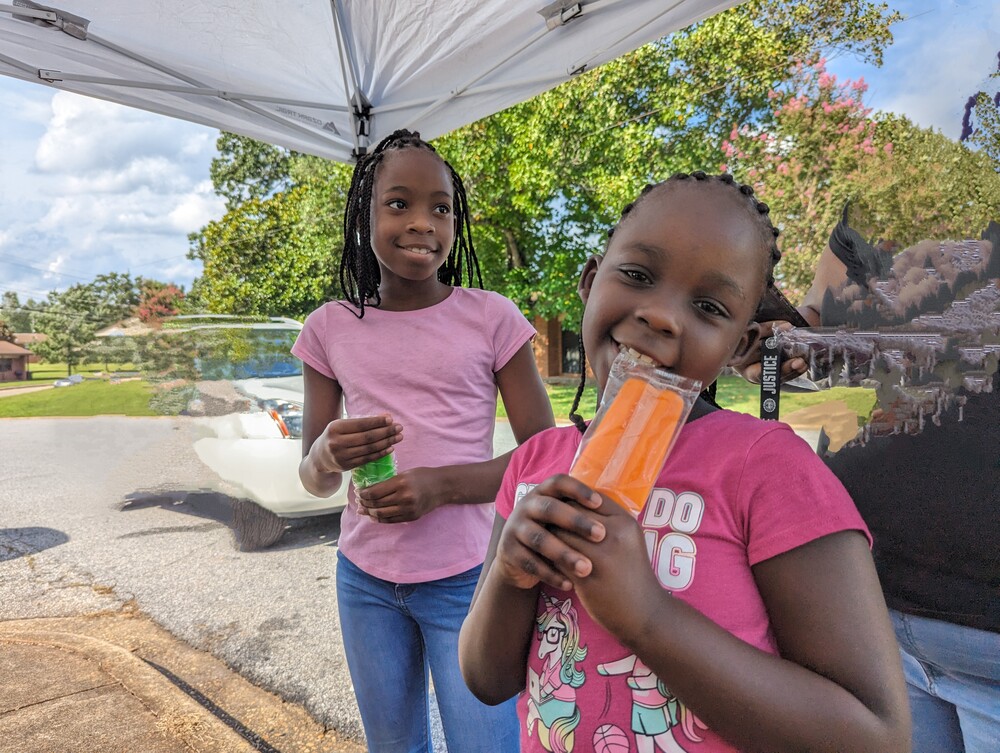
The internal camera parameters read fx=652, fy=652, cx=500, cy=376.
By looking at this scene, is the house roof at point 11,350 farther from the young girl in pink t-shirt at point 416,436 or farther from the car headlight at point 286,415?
the young girl in pink t-shirt at point 416,436

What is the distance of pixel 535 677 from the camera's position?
0.88m

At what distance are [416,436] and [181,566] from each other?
15.9 ft

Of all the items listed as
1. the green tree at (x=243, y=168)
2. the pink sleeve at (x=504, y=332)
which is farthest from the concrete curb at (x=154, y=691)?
the green tree at (x=243, y=168)

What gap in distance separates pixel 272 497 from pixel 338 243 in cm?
833

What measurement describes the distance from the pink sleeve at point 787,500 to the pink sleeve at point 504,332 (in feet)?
2.80

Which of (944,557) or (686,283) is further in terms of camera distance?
(944,557)

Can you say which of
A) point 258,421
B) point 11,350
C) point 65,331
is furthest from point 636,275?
point 11,350

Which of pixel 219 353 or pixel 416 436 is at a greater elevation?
pixel 416 436

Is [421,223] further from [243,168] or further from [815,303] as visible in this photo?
[243,168]

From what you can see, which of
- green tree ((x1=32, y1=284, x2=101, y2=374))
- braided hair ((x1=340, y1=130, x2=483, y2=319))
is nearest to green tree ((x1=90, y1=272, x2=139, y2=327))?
green tree ((x1=32, y1=284, x2=101, y2=374))

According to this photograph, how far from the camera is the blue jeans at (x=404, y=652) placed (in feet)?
4.77

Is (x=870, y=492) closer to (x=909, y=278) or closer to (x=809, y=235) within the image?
(x=909, y=278)

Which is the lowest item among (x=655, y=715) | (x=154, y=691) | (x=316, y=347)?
(x=154, y=691)

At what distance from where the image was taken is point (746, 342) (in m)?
0.94
